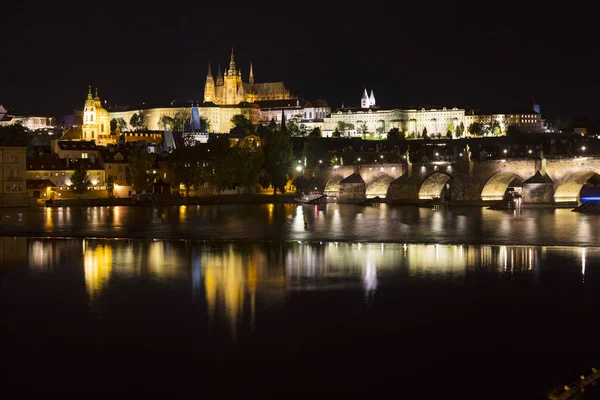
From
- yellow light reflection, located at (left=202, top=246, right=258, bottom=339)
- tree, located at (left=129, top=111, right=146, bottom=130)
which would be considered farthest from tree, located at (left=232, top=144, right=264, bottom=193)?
tree, located at (left=129, top=111, right=146, bottom=130)

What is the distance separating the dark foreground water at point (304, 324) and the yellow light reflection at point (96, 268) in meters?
0.07

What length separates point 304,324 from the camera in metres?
14.7

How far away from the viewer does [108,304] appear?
16.8m

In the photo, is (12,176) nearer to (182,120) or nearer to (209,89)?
(182,120)

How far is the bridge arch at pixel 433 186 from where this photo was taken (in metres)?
59.2

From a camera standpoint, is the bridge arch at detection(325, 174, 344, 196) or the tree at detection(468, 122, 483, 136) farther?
the tree at detection(468, 122, 483, 136)

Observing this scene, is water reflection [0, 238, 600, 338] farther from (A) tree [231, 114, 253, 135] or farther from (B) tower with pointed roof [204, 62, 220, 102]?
(B) tower with pointed roof [204, 62, 220, 102]

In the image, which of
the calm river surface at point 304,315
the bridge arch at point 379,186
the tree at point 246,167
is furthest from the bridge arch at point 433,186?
the calm river surface at point 304,315

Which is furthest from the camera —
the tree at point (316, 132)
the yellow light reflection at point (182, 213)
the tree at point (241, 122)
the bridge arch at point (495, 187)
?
the tree at point (316, 132)

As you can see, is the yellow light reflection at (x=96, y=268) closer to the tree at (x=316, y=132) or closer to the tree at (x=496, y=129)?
the tree at (x=316, y=132)

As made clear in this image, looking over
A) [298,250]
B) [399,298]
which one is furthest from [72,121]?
[399,298]

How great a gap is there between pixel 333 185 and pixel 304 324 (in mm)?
51700

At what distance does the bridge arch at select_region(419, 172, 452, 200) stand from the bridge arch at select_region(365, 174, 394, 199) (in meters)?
2.67

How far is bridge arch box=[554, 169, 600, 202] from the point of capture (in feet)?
162
